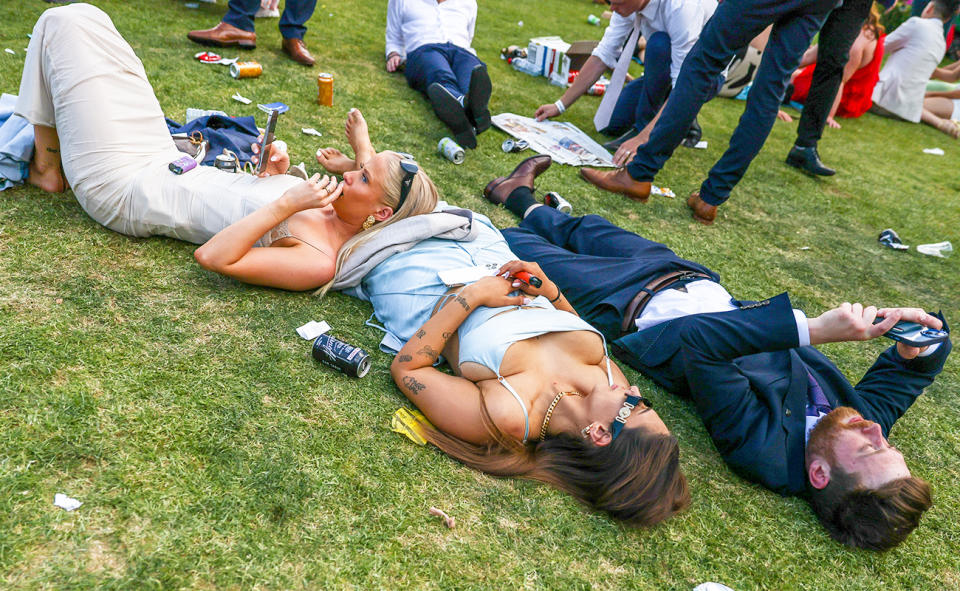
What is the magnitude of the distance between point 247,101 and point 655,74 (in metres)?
3.54

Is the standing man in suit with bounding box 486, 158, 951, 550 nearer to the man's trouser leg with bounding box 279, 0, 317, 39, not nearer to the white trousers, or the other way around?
the white trousers

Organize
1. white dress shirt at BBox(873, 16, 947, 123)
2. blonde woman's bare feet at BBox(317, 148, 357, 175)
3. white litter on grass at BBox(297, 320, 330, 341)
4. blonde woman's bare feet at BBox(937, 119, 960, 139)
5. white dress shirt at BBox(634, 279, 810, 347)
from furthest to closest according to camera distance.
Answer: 1. blonde woman's bare feet at BBox(937, 119, 960, 139)
2. white dress shirt at BBox(873, 16, 947, 123)
3. blonde woman's bare feet at BBox(317, 148, 357, 175)
4. white dress shirt at BBox(634, 279, 810, 347)
5. white litter on grass at BBox(297, 320, 330, 341)

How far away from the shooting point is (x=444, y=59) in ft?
18.8

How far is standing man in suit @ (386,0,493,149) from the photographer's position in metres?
4.96

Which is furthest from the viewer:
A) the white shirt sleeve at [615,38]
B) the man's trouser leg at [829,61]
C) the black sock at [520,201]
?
the white shirt sleeve at [615,38]

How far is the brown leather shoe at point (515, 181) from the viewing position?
427cm

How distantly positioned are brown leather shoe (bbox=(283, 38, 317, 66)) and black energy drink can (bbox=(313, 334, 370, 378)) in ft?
13.1

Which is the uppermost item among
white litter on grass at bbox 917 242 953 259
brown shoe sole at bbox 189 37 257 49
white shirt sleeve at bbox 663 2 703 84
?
white shirt sleeve at bbox 663 2 703 84

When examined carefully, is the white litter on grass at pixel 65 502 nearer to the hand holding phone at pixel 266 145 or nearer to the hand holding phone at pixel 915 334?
the hand holding phone at pixel 266 145

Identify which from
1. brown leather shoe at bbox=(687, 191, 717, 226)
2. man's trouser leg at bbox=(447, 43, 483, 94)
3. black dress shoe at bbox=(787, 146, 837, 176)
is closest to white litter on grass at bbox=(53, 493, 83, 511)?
brown leather shoe at bbox=(687, 191, 717, 226)

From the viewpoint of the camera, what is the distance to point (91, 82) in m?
2.85

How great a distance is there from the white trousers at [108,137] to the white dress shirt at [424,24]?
3467 millimetres

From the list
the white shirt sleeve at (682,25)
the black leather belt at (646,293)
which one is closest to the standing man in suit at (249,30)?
the white shirt sleeve at (682,25)

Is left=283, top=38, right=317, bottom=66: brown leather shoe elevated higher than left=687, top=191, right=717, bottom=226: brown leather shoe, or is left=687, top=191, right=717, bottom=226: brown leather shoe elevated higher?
left=283, top=38, right=317, bottom=66: brown leather shoe
